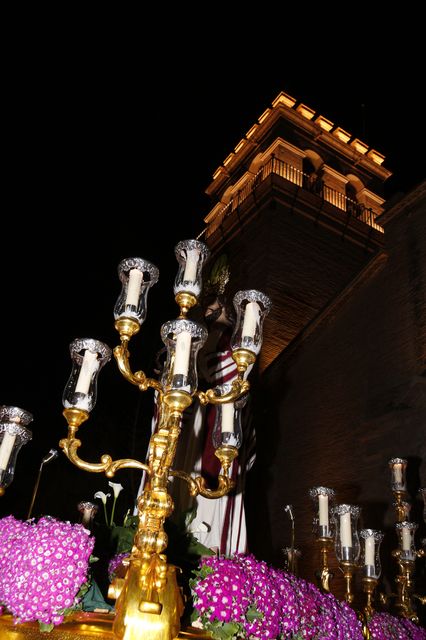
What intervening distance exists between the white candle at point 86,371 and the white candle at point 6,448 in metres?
0.51

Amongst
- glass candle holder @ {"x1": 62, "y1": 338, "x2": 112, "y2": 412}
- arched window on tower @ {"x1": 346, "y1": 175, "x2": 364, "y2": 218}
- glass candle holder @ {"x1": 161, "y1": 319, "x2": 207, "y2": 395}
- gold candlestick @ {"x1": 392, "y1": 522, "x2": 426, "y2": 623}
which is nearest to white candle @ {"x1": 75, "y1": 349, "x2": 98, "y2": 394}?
glass candle holder @ {"x1": 62, "y1": 338, "x2": 112, "y2": 412}

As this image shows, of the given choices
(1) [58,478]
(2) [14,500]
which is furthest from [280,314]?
(2) [14,500]

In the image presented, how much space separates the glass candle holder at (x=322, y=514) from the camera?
4648 mm

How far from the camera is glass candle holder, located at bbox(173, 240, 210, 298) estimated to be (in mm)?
3373

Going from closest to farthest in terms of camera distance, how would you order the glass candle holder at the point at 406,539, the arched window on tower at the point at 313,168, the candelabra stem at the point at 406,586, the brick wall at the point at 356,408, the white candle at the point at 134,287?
the white candle at the point at 134,287, the candelabra stem at the point at 406,586, the glass candle holder at the point at 406,539, the brick wall at the point at 356,408, the arched window on tower at the point at 313,168

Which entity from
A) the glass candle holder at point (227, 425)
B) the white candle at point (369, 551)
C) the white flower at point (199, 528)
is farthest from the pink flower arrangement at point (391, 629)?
the glass candle holder at point (227, 425)

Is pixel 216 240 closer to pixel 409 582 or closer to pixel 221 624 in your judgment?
pixel 409 582

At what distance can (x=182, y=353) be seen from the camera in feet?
9.66

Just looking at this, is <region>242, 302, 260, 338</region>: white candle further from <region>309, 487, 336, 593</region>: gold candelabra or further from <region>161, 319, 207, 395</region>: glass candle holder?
<region>309, 487, 336, 593</region>: gold candelabra

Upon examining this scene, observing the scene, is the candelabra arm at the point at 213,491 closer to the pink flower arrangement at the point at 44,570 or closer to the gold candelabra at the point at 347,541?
the pink flower arrangement at the point at 44,570

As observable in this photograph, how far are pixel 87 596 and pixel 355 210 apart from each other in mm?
17887

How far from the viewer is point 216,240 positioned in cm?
1953

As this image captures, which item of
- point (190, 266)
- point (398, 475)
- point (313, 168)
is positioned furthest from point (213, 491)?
point (313, 168)

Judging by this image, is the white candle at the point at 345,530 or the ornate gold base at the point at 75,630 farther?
the white candle at the point at 345,530
